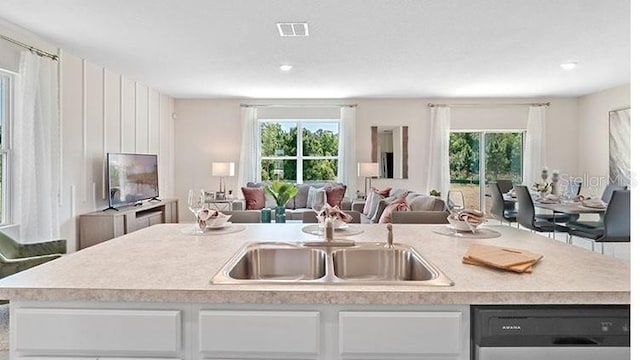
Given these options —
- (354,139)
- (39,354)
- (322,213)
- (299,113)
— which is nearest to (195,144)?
(299,113)

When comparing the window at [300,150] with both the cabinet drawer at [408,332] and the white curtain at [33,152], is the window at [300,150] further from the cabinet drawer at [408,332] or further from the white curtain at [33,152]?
the cabinet drawer at [408,332]

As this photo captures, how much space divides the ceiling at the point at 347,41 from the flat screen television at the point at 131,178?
46.6 inches

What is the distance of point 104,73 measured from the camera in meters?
5.09

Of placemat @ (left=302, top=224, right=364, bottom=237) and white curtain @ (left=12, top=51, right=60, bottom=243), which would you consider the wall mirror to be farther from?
placemat @ (left=302, top=224, right=364, bottom=237)

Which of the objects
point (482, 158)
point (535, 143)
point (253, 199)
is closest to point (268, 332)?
point (253, 199)

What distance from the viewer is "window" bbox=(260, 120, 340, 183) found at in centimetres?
740

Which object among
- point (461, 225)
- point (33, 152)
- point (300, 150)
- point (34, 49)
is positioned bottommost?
point (461, 225)

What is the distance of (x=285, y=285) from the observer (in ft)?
3.92

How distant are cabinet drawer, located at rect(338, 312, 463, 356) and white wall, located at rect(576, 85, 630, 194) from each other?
676 centimetres

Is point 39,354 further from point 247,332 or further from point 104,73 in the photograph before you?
point 104,73

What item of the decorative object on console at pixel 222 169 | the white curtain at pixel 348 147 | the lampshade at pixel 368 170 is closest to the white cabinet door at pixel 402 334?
the lampshade at pixel 368 170

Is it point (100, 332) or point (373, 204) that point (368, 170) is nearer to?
point (373, 204)

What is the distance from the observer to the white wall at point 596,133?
639 centimetres

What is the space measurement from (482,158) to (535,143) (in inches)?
37.3
